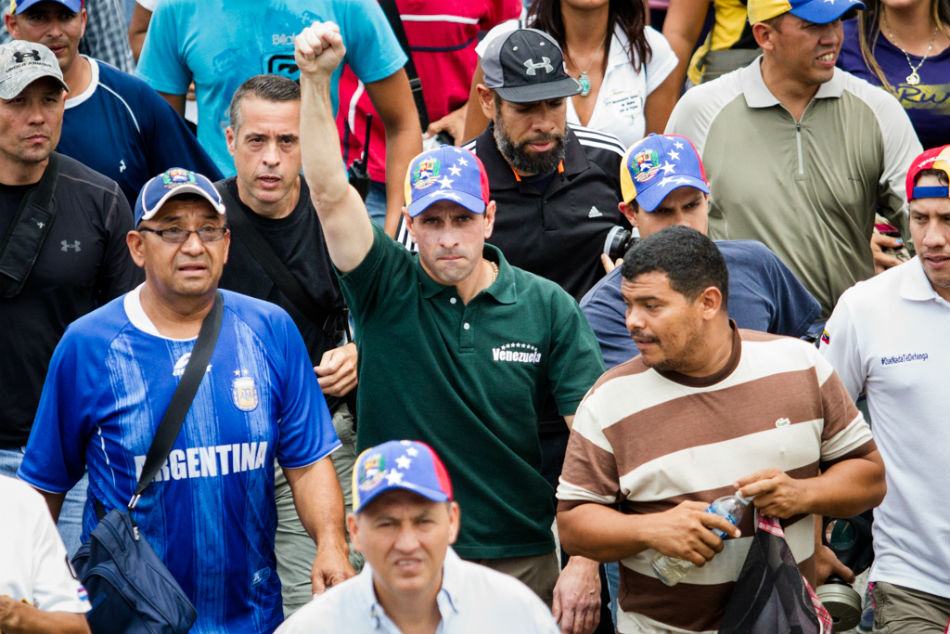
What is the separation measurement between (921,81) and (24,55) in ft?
14.7

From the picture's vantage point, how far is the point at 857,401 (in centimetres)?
652

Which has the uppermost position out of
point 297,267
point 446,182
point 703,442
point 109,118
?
point 109,118

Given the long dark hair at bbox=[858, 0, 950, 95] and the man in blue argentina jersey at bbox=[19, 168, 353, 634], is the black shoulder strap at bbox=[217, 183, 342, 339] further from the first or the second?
the long dark hair at bbox=[858, 0, 950, 95]

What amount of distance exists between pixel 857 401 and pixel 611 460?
205 centimetres

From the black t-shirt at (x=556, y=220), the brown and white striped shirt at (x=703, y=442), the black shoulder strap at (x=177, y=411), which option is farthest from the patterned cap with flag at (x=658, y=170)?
the black shoulder strap at (x=177, y=411)

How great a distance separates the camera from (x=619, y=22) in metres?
7.58

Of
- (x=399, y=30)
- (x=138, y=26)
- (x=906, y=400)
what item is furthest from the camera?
(x=138, y=26)

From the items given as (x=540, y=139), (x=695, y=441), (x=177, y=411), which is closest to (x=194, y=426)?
(x=177, y=411)

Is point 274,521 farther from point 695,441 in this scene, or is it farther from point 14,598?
point 695,441

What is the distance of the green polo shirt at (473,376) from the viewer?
5.47 metres

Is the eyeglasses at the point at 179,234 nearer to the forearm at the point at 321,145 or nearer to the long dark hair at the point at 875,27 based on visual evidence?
the forearm at the point at 321,145

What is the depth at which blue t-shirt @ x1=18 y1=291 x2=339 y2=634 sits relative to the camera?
5074 mm

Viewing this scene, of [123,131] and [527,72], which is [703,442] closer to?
[527,72]

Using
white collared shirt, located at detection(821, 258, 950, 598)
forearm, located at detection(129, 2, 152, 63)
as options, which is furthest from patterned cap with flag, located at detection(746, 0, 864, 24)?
forearm, located at detection(129, 2, 152, 63)
